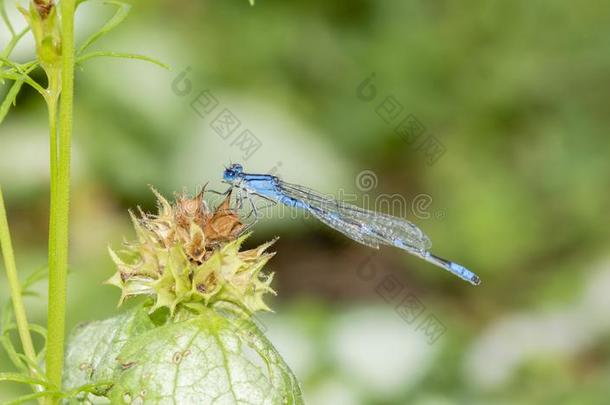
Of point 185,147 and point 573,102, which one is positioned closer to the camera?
point 185,147

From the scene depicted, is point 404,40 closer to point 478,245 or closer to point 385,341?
point 478,245

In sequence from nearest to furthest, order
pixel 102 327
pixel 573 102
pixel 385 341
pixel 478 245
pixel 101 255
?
1. pixel 102 327
2. pixel 385 341
3. pixel 101 255
4. pixel 478 245
5. pixel 573 102

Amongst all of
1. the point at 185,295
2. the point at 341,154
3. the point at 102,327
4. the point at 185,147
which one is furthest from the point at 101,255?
the point at 185,295

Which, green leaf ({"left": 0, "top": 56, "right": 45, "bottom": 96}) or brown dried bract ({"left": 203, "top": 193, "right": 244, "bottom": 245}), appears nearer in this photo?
green leaf ({"left": 0, "top": 56, "right": 45, "bottom": 96})

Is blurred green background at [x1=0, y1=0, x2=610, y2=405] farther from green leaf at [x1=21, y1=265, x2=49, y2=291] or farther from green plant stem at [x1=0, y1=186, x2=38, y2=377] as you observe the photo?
green plant stem at [x1=0, y1=186, x2=38, y2=377]

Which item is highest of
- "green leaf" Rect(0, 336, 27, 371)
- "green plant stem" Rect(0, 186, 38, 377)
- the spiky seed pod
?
the spiky seed pod

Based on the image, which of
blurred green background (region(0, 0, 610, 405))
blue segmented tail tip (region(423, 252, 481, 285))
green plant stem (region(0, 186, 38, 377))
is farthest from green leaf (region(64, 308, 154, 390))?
blurred green background (region(0, 0, 610, 405))
